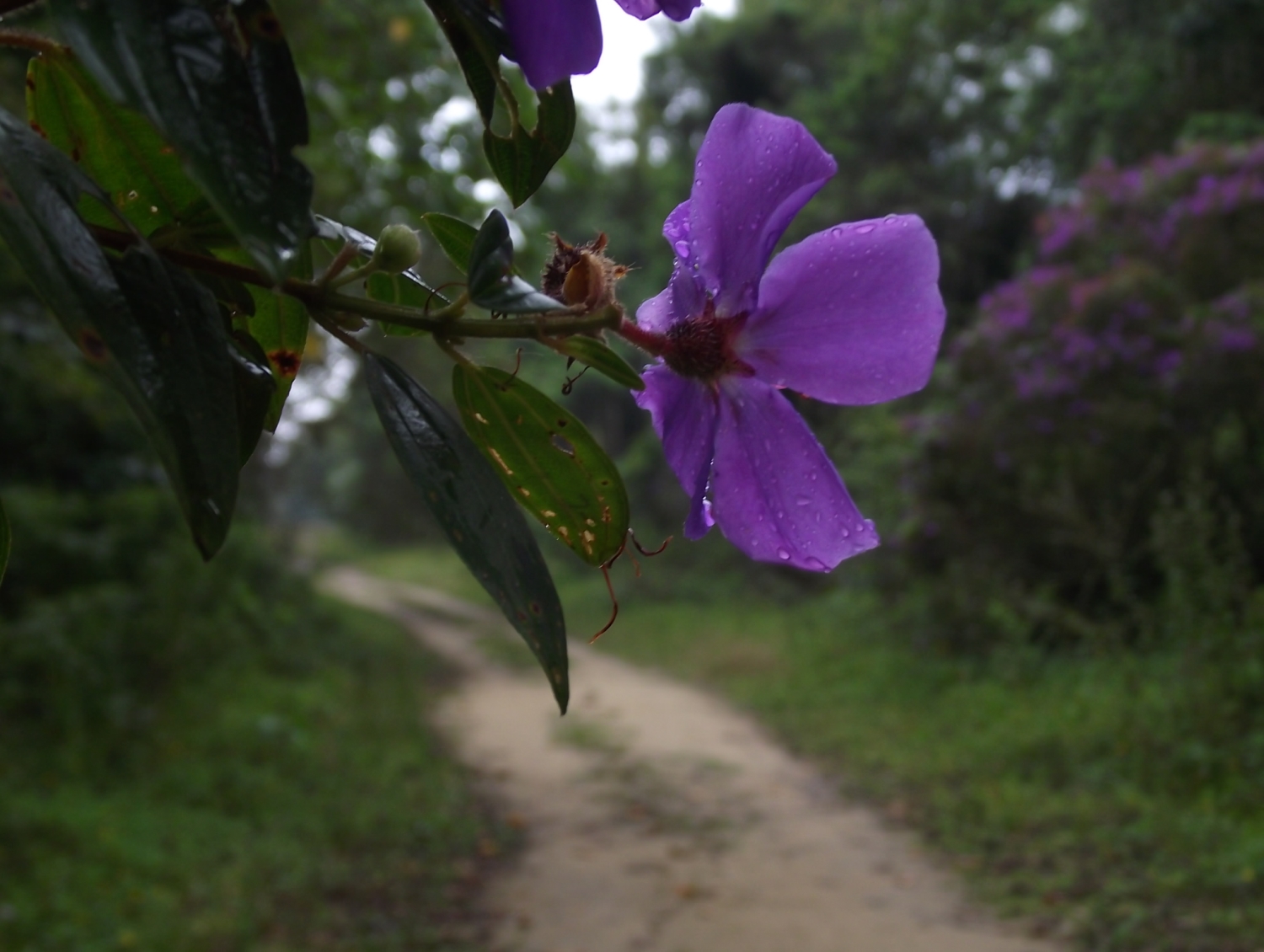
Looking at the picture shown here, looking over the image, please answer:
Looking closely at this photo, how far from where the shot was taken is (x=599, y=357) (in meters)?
0.40

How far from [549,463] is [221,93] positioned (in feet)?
0.69

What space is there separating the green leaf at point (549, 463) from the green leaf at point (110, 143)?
156mm

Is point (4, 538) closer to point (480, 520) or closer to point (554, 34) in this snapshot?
point (480, 520)

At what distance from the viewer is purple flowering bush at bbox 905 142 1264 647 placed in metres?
5.32

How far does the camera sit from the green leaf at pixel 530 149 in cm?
46

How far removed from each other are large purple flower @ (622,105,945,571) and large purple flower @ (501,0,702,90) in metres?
0.10

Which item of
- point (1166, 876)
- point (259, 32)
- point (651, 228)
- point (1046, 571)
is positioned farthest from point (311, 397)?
point (259, 32)

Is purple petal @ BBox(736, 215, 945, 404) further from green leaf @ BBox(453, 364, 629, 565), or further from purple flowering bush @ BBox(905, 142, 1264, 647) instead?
purple flowering bush @ BBox(905, 142, 1264, 647)

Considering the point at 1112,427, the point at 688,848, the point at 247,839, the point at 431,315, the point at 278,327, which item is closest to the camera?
the point at 431,315

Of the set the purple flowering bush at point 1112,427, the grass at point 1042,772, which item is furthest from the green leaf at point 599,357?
the purple flowering bush at point 1112,427

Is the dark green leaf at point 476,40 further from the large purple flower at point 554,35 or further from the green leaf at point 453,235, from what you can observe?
the green leaf at point 453,235

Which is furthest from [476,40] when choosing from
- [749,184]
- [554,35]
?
[749,184]

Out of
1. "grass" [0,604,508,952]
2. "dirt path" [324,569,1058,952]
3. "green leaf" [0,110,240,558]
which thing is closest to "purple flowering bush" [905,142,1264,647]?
"dirt path" [324,569,1058,952]

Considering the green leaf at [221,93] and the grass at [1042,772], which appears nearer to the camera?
the green leaf at [221,93]
